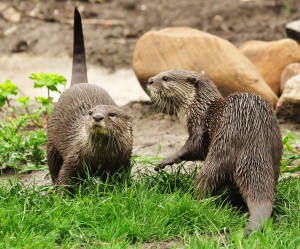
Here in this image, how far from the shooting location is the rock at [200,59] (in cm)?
655

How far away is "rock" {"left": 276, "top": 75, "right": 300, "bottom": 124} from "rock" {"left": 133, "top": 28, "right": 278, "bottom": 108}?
196 mm

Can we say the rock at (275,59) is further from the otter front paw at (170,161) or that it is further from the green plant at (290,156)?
the otter front paw at (170,161)

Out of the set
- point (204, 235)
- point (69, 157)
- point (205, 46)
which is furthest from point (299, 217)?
point (205, 46)

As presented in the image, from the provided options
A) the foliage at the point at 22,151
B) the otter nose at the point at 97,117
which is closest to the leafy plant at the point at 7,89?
the foliage at the point at 22,151

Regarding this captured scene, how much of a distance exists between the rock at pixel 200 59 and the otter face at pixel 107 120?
2093 mm

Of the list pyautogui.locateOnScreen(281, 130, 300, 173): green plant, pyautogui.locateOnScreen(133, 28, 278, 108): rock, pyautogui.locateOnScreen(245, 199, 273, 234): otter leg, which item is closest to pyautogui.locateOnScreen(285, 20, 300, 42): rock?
pyautogui.locateOnScreen(133, 28, 278, 108): rock

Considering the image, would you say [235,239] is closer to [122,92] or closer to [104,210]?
[104,210]

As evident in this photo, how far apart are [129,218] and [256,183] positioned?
2.37 feet

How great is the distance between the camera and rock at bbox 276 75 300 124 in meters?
6.30

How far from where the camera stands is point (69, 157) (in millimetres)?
4684

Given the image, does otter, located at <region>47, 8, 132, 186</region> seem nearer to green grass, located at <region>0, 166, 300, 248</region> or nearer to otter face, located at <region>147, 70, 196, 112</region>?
green grass, located at <region>0, 166, 300, 248</region>

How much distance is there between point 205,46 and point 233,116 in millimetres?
2291

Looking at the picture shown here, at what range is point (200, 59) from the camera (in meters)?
6.71

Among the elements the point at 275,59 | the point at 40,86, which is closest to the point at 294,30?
the point at 275,59
